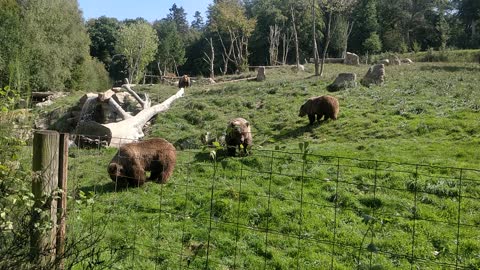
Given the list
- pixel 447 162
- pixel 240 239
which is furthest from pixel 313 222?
pixel 447 162

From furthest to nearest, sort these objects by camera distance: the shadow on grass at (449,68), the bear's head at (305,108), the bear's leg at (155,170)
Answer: the shadow on grass at (449,68) → the bear's head at (305,108) → the bear's leg at (155,170)

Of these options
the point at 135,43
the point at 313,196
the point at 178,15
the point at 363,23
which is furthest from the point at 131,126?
the point at 178,15

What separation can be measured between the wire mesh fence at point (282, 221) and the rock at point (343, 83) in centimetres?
1168

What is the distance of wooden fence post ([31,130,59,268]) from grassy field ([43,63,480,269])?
13.7 inches

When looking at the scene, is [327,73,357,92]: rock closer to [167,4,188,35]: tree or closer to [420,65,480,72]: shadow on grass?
[420,65,480,72]: shadow on grass

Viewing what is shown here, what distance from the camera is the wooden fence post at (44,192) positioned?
4070 millimetres

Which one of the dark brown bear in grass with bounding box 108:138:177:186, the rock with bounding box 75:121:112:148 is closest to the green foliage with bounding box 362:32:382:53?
the rock with bounding box 75:121:112:148

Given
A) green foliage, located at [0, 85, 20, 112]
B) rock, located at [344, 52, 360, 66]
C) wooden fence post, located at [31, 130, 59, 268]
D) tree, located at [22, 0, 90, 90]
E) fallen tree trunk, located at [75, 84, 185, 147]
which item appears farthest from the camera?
rock, located at [344, 52, 360, 66]

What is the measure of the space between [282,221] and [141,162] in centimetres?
374

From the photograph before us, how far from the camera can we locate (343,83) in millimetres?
22906

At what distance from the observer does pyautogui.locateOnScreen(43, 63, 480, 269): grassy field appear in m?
6.46

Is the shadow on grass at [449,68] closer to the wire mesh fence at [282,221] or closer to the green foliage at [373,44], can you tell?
the wire mesh fence at [282,221]

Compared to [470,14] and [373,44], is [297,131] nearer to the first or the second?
[373,44]

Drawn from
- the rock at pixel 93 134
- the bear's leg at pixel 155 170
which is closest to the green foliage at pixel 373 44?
the rock at pixel 93 134
